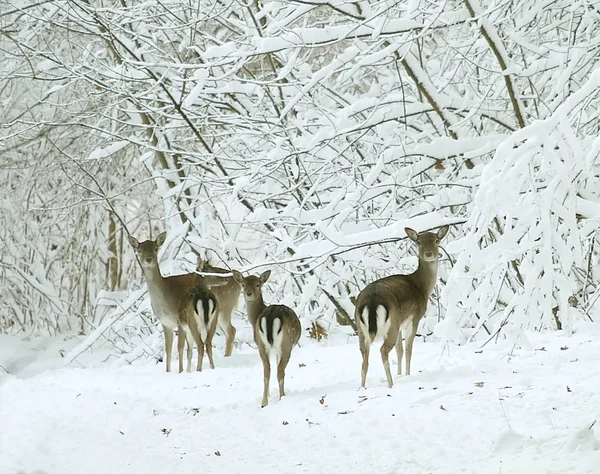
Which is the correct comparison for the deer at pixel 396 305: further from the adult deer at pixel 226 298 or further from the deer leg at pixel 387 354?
the adult deer at pixel 226 298

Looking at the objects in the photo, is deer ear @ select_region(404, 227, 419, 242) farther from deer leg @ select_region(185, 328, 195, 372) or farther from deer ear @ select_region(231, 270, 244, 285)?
deer leg @ select_region(185, 328, 195, 372)

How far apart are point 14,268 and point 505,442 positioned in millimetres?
12011

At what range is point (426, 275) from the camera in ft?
27.5

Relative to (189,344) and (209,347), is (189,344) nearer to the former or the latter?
(189,344)

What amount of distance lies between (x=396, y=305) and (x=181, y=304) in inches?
127

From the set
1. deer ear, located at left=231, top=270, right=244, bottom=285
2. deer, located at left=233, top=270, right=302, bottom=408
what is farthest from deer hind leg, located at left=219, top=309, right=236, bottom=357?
deer, located at left=233, top=270, right=302, bottom=408

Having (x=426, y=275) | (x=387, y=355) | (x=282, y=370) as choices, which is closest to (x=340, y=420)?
(x=387, y=355)

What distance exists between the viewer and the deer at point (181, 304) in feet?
32.4

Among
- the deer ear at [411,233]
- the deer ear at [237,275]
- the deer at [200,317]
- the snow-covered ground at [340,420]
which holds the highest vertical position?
the deer ear at [411,233]

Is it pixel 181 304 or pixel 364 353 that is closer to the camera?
pixel 364 353

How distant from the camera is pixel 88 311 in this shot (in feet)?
58.4

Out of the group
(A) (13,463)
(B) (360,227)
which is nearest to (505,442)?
(A) (13,463)

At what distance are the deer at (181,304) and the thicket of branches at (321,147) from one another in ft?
2.26

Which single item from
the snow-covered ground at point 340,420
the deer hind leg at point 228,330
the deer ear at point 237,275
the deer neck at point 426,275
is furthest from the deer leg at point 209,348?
the deer neck at point 426,275
